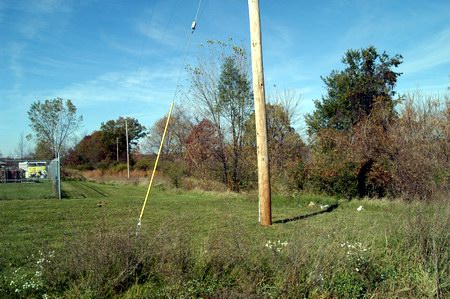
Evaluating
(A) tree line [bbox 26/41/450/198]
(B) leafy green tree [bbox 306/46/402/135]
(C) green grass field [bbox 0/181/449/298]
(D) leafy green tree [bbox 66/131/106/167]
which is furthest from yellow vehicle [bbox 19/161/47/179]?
(D) leafy green tree [bbox 66/131/106/167]

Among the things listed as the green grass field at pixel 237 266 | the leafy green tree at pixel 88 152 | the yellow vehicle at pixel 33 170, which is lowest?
the green grass field at pixel 237 266

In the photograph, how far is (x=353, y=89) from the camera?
2845 centimetres

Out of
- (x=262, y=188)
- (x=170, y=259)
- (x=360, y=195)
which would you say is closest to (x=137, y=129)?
(x=360, y=195)

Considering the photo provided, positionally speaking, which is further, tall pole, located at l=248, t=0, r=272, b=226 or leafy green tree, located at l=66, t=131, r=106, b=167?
leafy green tree, located at l=66, t=131, r=106, b=167

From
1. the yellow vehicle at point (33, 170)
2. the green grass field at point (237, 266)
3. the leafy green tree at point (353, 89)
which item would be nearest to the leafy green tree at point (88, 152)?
the yellow vehicle at point (33, 170)

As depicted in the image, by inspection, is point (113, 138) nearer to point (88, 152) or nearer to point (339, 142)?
point (88, 152)

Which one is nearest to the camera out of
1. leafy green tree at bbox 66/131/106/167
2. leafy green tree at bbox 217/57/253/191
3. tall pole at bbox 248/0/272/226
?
tall pole at bbox 248/0/272/226

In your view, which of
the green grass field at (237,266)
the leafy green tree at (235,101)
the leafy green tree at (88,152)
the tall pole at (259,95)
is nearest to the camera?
the green grass field at (237,266)

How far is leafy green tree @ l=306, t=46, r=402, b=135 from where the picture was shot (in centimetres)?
2844

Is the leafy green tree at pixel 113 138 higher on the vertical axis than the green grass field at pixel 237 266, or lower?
higher

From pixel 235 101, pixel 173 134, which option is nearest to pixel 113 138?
pixel 173 134

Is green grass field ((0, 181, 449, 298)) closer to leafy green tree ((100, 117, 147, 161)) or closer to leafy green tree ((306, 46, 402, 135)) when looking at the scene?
leafy green tree ((306, 46, 402, 135))

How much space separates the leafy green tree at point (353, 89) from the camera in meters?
28.4

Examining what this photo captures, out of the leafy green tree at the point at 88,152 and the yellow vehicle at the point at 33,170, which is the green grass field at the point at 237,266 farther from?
the leafy green tree at the point at 88,152
